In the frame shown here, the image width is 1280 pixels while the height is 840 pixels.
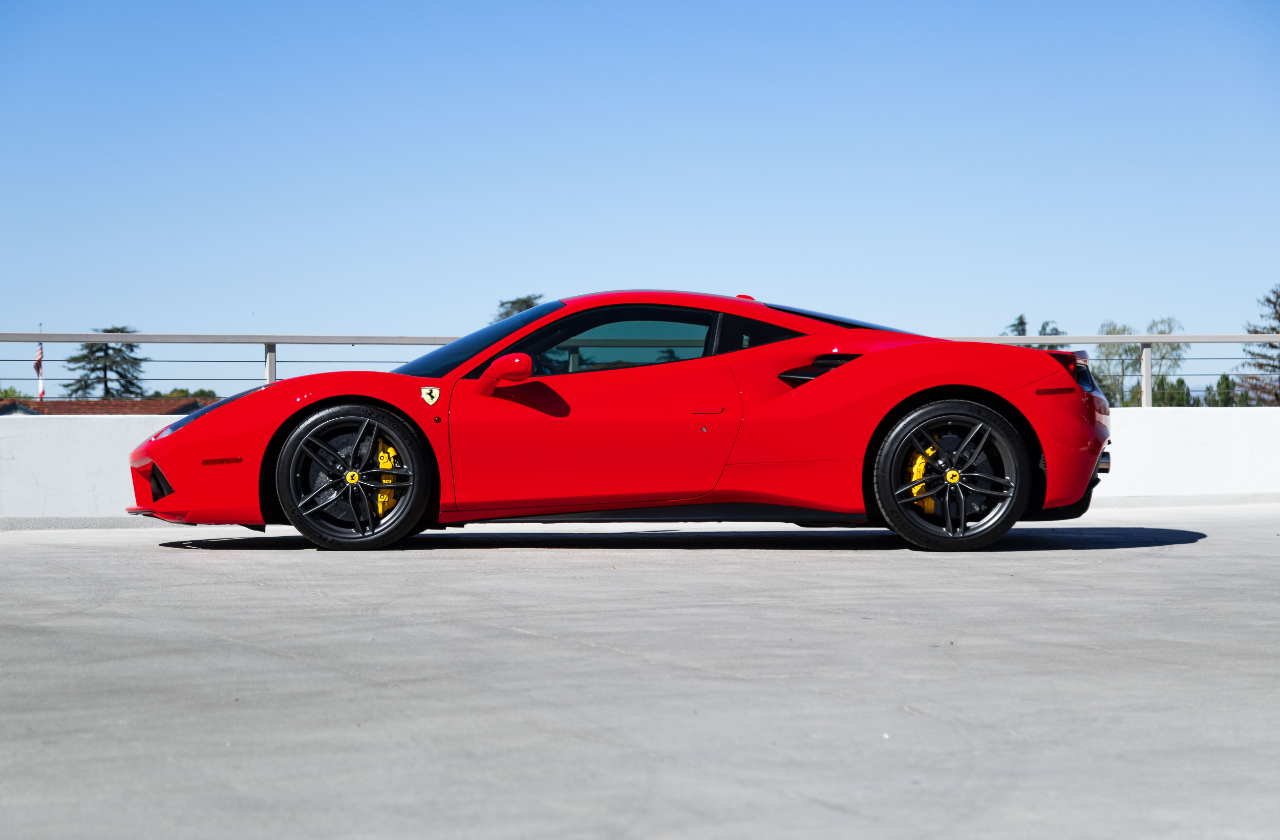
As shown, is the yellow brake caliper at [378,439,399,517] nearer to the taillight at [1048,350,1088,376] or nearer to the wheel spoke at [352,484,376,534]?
the wheel spoke at [352,484,376,534]

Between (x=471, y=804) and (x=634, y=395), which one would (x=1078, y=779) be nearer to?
(x=471, y=804)

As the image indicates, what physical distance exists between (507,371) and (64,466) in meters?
4.62

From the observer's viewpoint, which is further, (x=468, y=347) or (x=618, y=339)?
(x=468, y=347)

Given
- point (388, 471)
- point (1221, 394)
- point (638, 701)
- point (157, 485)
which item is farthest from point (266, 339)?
point (1221, 394)

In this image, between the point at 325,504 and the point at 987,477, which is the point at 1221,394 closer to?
the point at 987,477

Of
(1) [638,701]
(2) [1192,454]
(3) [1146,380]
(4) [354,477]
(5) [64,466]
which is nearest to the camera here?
(1) [638,701]

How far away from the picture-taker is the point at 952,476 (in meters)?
5.93

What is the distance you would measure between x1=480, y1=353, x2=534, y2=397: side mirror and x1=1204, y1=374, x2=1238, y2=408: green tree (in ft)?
23.9

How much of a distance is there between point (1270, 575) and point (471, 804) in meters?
4.34

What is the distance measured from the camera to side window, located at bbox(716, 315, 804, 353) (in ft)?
19.7

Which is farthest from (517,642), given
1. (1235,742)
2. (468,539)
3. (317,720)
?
(468,539)

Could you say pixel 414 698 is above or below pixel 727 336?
below

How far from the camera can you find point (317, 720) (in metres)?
2.75

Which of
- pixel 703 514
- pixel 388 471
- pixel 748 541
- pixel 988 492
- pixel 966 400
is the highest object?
pixel 966 400
